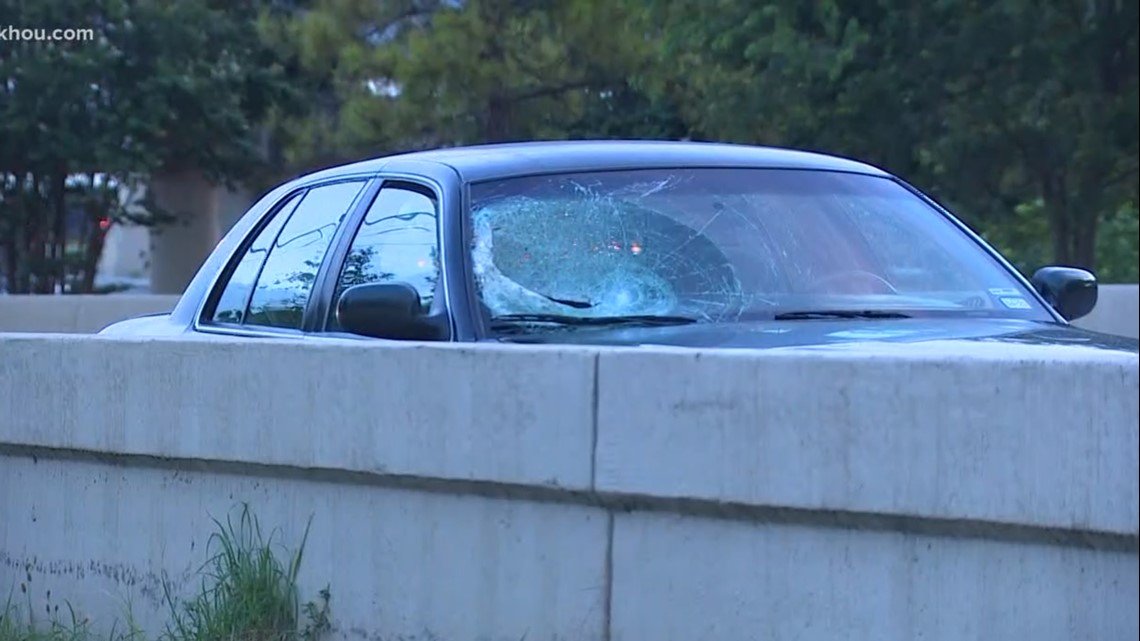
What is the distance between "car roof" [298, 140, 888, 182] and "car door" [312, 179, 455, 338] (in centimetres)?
11

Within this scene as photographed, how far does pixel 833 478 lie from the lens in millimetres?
4105

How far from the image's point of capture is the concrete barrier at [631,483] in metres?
3.85

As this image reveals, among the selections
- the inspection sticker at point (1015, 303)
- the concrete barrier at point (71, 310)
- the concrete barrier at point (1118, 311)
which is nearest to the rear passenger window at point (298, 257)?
the inspection sticker at point (1015, 303)

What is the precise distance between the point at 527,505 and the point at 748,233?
1.27 m

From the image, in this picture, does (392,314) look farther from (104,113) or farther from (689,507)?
(104,113)

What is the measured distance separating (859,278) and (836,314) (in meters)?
0.39

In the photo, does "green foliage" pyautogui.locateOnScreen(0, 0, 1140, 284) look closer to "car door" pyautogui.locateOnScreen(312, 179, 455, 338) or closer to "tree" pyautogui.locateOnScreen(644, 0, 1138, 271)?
"tree" pyautogui.locateOnScreen(644, 0, 1138, 271)

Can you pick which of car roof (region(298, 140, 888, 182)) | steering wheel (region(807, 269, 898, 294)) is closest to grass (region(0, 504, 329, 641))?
car roof (region(298, 140, 888, 182))

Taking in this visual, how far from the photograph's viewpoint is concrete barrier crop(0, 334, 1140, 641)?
3.85 meters

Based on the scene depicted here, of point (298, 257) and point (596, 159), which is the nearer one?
point (596, 159)

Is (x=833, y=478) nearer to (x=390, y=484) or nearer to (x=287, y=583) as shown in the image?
(x=390, y=484)

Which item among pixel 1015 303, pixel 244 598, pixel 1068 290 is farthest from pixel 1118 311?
pixel 244 598

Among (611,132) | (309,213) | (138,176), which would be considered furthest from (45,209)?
(309,213)

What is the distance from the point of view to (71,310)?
61.3ft
